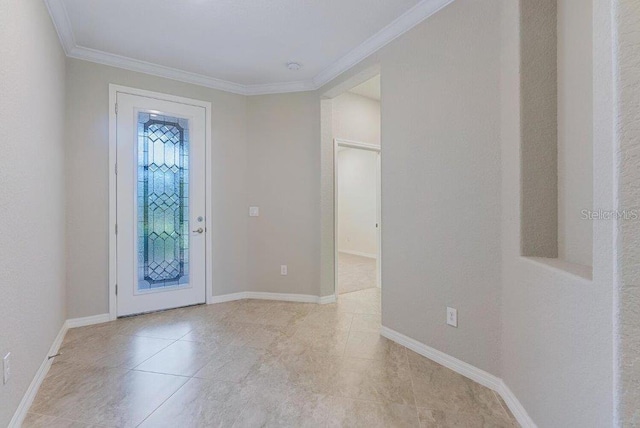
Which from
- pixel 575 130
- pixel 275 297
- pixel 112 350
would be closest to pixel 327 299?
pixel 275 297

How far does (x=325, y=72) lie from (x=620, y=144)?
284 cm

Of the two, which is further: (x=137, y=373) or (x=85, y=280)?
(x=85, y=280)

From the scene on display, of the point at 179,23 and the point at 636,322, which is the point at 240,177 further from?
the point at 636,322

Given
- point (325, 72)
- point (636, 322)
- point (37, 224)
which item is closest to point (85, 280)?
point (37, 224)

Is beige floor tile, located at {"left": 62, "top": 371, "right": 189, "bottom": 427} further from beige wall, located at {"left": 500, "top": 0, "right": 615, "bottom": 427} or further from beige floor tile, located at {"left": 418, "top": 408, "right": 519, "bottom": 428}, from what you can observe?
beige wall, located at {"left": 500, "top": 0, "right": 615, "bottom": 427}

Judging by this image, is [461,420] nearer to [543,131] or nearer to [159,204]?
[543,131]

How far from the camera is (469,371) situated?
77.4 inches

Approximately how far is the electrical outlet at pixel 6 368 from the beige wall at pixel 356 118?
3.24m

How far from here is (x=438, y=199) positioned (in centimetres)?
218

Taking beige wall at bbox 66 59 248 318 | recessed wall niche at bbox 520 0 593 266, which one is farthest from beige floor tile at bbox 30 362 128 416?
recessed wall niche at bbox 520 0 593 266

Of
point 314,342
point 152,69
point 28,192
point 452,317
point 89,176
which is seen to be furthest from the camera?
point 152,69

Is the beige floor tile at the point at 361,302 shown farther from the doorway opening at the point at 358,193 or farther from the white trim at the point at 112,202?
the white trim at the point at 112,202

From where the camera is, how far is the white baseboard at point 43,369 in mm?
1550

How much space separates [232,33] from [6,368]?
2645 mm
